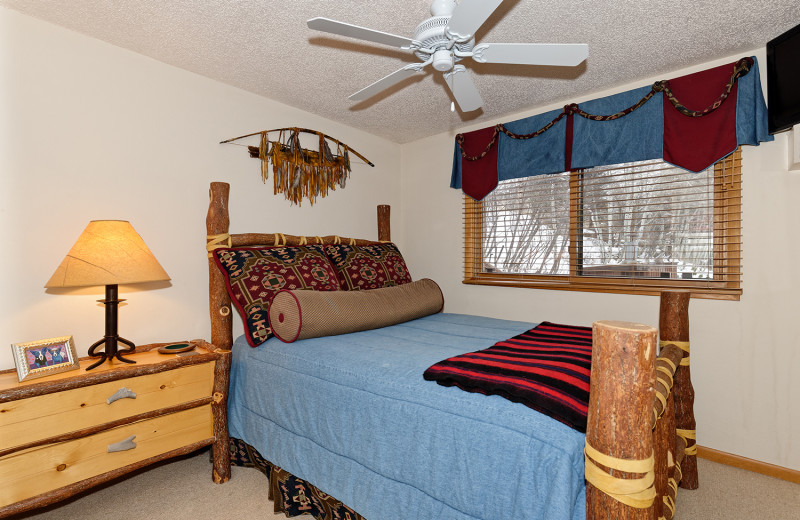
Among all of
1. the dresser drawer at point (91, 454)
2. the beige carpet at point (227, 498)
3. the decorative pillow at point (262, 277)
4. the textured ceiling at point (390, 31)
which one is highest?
the textured ceiling at point (390, 31)

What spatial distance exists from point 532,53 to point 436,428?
148 centimetres

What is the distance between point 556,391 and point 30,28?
113 inches

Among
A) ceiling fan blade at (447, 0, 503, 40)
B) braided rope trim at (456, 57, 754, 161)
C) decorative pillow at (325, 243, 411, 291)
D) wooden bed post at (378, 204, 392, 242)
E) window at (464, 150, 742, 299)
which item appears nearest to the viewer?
ceiling fan blade at (447, 0, 503, 40)

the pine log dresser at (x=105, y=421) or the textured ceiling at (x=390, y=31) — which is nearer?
the pine log dresser at (x=105, y=421)

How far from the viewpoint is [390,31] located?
2.08m

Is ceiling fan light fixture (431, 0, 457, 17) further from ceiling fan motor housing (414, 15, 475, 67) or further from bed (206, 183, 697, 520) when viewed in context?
bed (206, 183, 697, 520)

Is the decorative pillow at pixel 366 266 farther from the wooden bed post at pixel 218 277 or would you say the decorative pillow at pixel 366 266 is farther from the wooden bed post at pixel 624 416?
the wooden bed post at pixel 624 416

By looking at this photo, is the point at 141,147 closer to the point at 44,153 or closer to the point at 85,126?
the point at 85,126

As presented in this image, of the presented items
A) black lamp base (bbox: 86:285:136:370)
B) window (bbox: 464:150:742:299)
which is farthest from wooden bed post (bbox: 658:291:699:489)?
black lamp base (bbox: 86:285:136:370)

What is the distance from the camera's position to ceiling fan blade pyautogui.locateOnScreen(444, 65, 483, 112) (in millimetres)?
1811

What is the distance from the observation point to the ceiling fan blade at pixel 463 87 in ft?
5.94

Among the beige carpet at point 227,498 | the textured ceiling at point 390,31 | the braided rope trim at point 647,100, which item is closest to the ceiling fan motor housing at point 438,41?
the textured ceiling at point 390,31

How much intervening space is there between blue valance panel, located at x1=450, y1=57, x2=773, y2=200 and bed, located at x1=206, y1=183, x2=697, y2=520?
42.8 inches

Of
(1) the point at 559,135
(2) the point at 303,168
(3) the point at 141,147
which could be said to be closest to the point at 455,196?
(1) the point at 559,135
